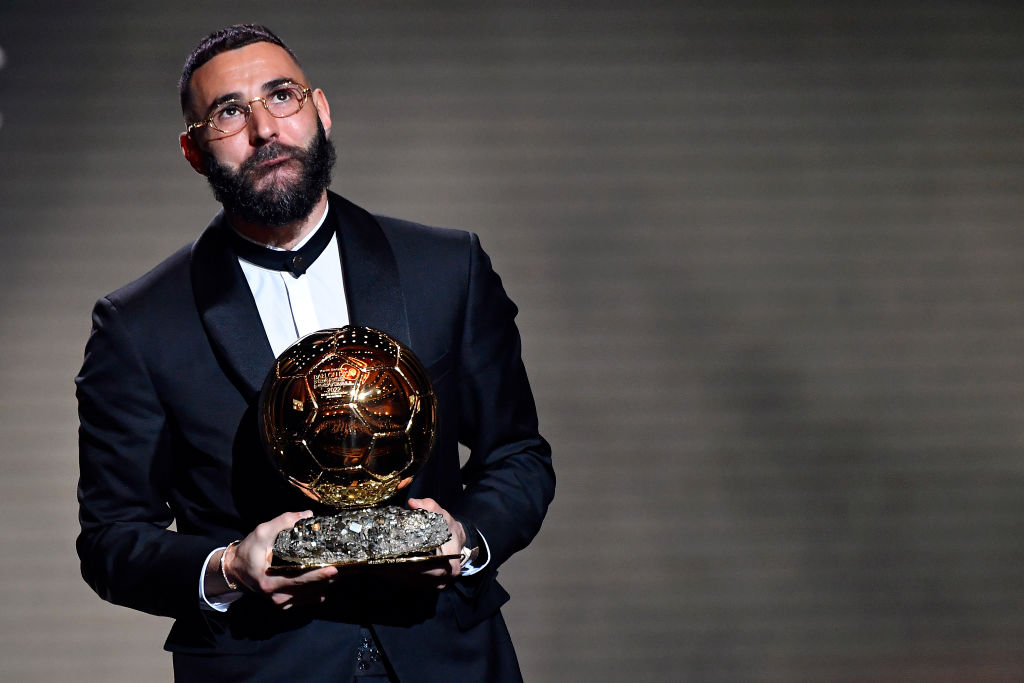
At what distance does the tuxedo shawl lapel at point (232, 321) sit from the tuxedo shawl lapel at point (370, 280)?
16 cm

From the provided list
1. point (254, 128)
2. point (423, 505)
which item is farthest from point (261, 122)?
point (423, 505)

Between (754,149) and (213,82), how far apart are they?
8.40 ft

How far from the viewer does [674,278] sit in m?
4.03

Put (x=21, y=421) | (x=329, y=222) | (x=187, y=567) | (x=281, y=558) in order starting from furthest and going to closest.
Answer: (x=21, y=421) < (x=329, y=222) < (x=187, y=567) < (x=281, y=558)

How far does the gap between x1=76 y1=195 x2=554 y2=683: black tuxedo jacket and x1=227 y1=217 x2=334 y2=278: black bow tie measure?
0.03 m

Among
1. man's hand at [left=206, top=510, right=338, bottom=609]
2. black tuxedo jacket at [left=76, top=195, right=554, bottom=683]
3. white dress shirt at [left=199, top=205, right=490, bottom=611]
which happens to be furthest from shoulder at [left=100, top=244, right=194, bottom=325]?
man's hand at [left=206, top=510, right=338, bottom=609]

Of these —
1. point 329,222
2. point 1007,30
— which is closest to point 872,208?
point 1007,30

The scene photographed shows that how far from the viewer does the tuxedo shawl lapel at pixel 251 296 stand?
185 centimetres

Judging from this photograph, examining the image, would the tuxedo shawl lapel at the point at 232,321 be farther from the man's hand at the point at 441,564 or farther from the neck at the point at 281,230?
the man's hand at the point at 441,564

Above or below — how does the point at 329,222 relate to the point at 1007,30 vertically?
below

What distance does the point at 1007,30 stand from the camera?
409cm

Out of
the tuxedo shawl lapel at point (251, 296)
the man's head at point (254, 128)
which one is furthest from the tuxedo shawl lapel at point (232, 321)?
the man's head at point (254, 128)

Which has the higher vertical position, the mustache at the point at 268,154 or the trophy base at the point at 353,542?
the mustache at the point at 268,154

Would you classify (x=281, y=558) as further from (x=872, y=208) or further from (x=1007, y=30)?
(x=1007, y=30)
